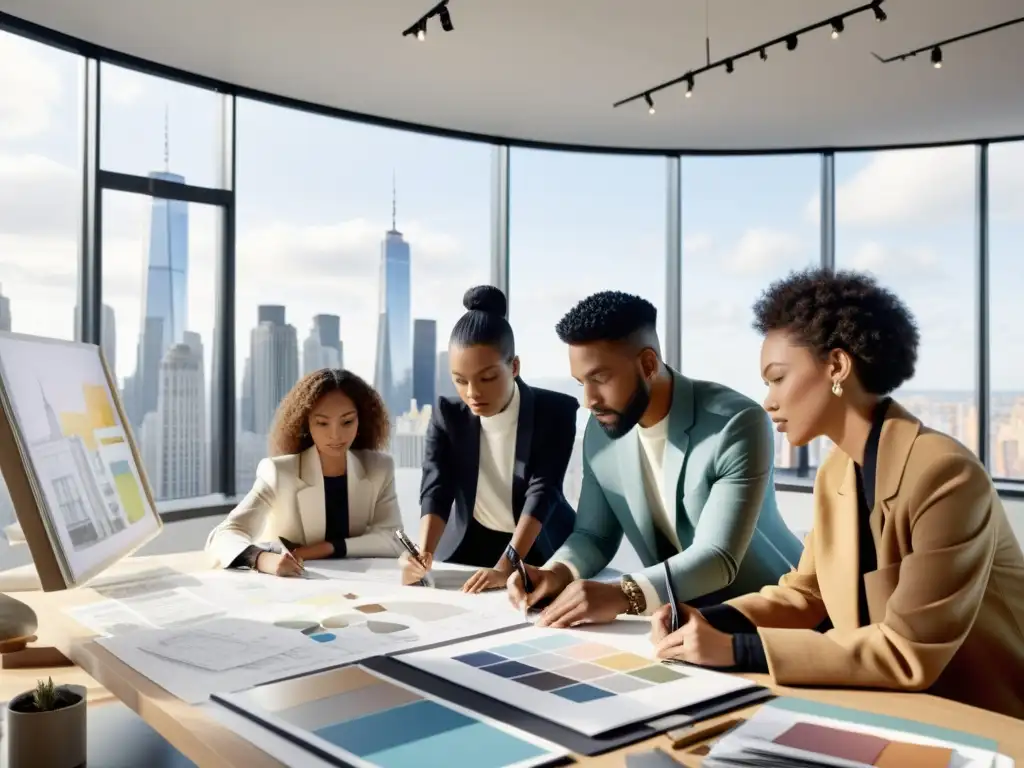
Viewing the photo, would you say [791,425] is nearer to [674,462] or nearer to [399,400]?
[674,462]

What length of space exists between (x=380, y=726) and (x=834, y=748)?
0.55m

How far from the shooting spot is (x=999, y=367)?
21.2 ft

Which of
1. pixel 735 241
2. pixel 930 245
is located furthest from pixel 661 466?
pixel 930 245

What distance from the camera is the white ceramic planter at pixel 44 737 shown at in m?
1.26

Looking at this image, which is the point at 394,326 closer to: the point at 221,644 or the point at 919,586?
the point at 221,644

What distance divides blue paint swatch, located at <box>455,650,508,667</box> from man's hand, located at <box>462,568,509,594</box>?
1.81 ft

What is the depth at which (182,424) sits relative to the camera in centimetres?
512

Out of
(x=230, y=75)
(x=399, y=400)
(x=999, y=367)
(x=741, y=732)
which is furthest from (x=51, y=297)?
(x=999, y=367)

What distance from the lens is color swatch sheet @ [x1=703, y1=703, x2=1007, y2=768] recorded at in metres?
1.01

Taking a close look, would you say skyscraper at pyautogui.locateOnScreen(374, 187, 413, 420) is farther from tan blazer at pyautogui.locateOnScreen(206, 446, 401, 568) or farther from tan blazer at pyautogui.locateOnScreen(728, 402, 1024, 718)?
tan blazer at pyautogui.locateOnScreen(728, 402, 1024, 718)

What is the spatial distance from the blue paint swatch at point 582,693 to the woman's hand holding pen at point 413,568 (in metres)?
0.91

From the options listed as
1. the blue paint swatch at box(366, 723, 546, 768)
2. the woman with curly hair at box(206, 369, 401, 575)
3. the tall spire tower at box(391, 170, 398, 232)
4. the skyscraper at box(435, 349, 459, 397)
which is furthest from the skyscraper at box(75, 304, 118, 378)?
the blue paint swatch at box(366, 723, 546, 768)

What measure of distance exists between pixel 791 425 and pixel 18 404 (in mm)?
1350

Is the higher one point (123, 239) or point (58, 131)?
point (58, 131)
